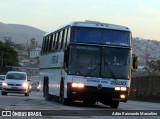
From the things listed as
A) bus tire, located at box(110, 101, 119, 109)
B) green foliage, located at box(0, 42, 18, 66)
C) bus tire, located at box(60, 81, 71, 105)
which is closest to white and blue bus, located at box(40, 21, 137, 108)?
bus tire, located at box(60, 81, 71, 105)

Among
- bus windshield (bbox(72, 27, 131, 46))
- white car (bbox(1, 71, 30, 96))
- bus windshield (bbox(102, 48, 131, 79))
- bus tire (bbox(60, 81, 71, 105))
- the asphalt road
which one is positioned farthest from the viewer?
white car (bbox(1, 71, 30, 96))

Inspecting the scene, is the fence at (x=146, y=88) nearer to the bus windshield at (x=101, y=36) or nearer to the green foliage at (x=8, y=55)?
the bus windshield at (x=101, y=36)

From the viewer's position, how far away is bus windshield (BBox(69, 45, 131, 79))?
81.7ft

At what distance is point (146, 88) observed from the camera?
4988 cm

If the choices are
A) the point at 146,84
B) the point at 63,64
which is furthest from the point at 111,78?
the point at 146,84

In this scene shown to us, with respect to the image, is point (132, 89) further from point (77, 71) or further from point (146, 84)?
point (77, 71)

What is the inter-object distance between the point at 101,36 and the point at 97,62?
1271 mm

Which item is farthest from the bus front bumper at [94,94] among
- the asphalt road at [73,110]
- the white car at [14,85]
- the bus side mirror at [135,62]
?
the white car at [14,85]

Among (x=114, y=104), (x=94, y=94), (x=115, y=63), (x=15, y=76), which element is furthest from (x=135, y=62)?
(x=15, y=76)

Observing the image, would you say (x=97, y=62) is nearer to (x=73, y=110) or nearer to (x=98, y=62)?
(x=98, y=62)

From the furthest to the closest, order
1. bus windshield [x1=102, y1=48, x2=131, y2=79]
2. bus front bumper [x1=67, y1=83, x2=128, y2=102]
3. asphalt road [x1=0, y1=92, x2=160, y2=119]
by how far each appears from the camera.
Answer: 1. bus windshield [x1=102, y1=48, x2=131, y2=79]
2. bus front bumper [x1=67, y1=83, x2=128, y2=102]
3. asphalt road [x1=0, y1=92, x2=160, y2=119]

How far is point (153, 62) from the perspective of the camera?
290ft

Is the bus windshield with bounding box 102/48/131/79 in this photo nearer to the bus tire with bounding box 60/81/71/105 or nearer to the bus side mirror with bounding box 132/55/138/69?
the bus side mirror with bounding box 132/55/138/69

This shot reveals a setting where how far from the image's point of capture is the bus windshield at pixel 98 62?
81.7 feet
